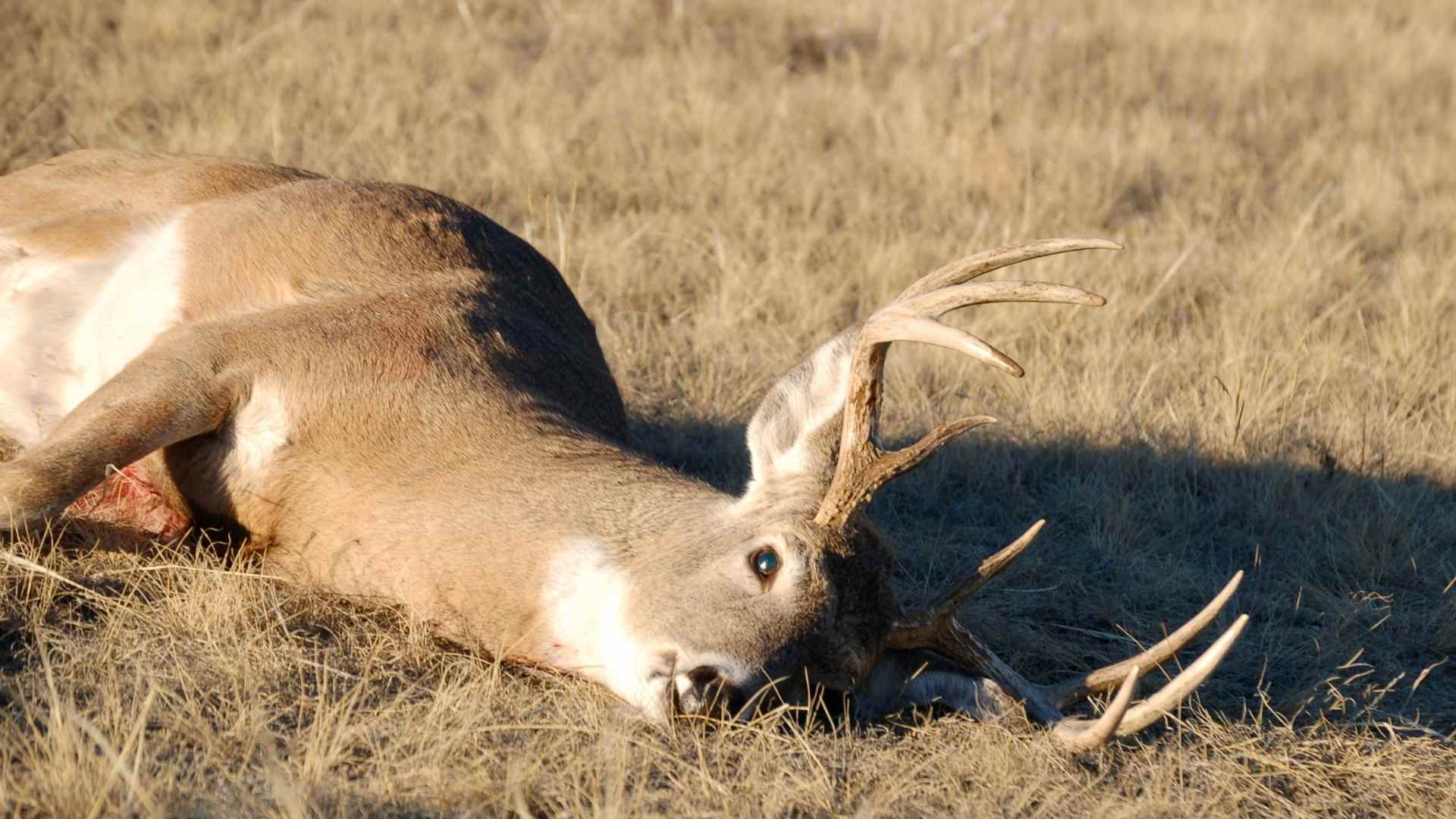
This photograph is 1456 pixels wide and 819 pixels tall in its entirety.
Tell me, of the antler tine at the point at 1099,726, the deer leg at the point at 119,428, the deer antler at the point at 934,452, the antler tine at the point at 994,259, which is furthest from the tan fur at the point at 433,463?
the antler tine at the point at 1099,726

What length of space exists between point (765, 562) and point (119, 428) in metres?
1.52

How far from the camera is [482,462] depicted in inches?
144

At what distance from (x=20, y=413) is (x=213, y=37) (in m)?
4.88

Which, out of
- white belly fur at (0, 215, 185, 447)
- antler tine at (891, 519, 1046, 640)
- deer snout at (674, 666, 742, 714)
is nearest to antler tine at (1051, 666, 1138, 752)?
antler tine at (891, 519, 1046, 640)

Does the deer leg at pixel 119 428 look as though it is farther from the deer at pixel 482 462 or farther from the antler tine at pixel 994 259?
the antler tine at pixel 994 259

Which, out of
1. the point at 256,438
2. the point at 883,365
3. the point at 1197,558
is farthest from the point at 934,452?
the point at 1197,558

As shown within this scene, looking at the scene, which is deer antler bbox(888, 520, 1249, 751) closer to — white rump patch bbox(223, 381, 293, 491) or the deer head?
the deer head

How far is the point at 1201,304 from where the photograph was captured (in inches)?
278

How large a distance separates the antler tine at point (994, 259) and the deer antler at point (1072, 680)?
55cm

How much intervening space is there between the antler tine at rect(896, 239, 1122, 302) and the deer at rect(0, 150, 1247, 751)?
1 centimetres

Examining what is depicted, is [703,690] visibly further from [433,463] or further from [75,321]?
[75,321]

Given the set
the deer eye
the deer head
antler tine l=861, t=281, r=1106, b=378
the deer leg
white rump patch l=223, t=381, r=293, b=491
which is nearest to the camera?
antler tine l=861, t=281, r=1106, b=378

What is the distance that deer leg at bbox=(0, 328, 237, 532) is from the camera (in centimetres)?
347

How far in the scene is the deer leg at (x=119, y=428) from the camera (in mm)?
3475
